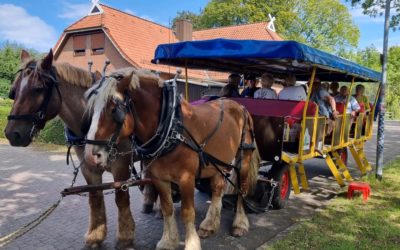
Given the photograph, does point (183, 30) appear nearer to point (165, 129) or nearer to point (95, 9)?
point (95, 9)

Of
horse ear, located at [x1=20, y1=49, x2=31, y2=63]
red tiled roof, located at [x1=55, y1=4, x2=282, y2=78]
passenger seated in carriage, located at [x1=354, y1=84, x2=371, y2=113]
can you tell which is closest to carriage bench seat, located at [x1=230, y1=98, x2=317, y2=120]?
horse ear, located at [x1=20, y1=49, x2=31, y2=63]

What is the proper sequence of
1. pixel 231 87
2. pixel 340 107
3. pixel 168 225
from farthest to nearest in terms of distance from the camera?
pixel 340 107 → pixel 231 87 → pixel 168 225

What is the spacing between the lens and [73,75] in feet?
11.8

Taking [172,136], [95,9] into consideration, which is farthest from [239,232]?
[95,9]

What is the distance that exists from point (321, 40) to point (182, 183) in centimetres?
3350

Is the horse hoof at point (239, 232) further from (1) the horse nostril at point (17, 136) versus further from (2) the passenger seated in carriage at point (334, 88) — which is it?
(2) the passenger seated in carriage at point (334, 88)

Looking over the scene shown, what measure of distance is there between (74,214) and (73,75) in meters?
2.54

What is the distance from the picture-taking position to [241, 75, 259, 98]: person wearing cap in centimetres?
683

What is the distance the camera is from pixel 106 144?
2.90m

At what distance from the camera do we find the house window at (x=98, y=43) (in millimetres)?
19484

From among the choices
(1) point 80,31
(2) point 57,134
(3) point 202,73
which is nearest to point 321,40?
(3) point 202,73

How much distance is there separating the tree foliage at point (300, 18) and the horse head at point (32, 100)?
30549 mm

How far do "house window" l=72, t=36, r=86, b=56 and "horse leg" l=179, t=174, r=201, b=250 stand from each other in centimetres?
1851

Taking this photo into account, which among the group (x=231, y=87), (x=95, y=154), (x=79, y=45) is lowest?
(x=95, y=154)
